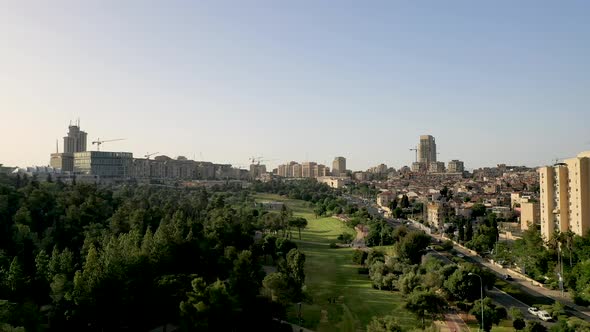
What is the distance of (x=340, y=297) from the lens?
37.0 meters

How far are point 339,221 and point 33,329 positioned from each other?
64.9 m

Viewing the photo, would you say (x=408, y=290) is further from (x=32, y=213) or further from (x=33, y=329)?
(x=32, y=213)

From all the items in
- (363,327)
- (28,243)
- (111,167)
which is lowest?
(363,327)

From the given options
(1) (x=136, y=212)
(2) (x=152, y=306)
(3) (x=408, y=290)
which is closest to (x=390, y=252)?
(3) (x=408, y=290)

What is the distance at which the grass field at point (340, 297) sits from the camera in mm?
30719

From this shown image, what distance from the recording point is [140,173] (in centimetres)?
13625

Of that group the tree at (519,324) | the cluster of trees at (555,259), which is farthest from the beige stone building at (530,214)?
the tree at (519,324)

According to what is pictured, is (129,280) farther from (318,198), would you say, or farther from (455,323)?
(318,198)

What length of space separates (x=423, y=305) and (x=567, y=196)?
27.9 metres

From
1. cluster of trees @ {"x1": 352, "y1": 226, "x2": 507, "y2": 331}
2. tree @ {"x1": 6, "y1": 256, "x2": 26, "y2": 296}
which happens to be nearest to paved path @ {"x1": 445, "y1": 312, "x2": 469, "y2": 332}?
cluster of trees @ {"x1": 352, "y1": 226, "x2": 507, "y2": 331}

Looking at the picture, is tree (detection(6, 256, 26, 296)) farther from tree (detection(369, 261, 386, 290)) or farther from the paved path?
tree (detection(369, 261, 386, 290))

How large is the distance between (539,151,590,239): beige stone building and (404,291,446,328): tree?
22935mm

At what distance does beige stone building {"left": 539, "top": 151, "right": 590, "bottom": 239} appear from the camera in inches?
1794

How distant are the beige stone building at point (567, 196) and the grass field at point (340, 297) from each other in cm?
2023
